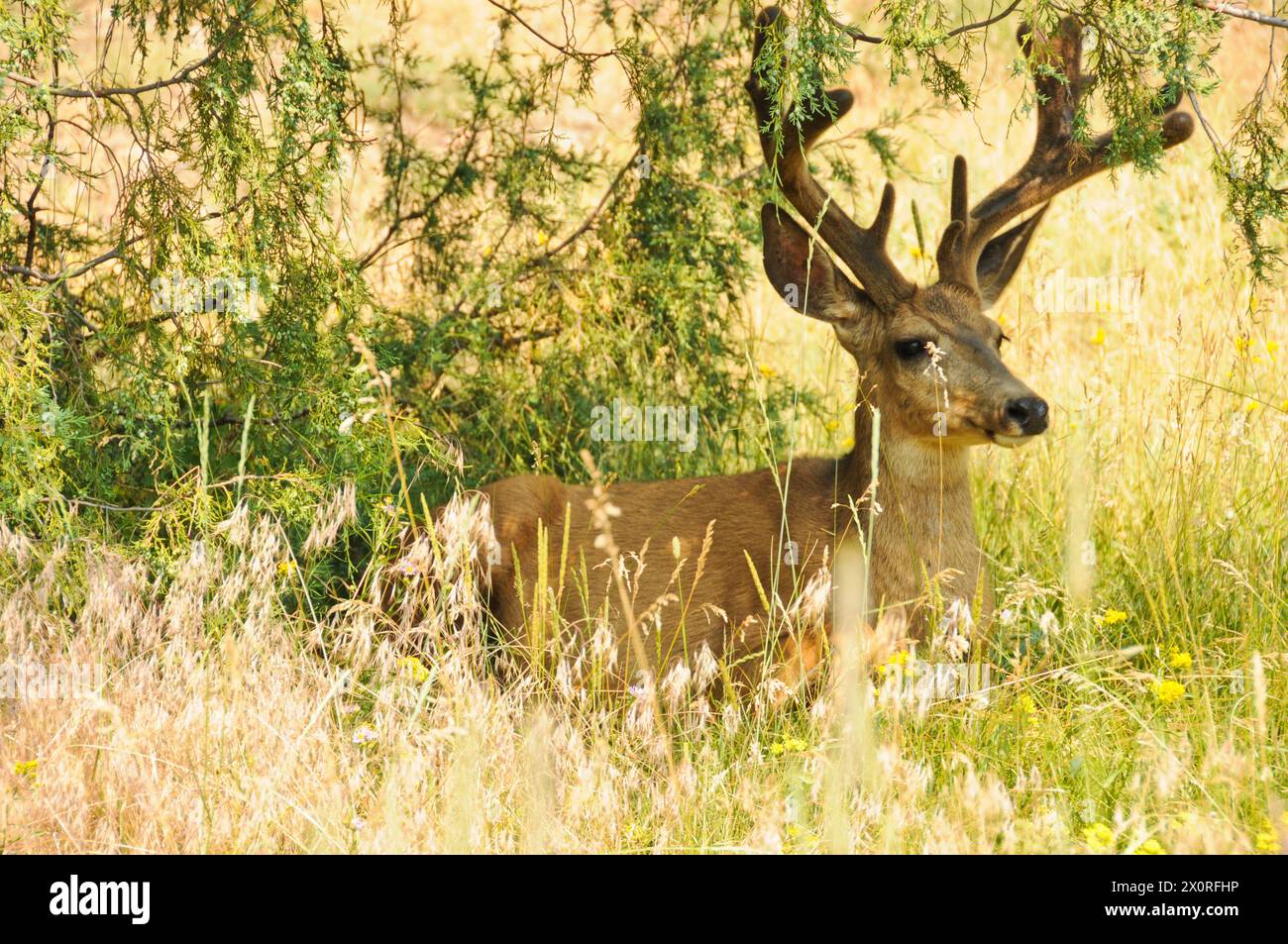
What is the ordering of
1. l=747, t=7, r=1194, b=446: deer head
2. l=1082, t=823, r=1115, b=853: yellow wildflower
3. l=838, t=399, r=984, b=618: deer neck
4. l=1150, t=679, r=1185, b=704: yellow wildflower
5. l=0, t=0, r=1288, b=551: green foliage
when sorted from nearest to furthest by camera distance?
l=1082, t=823, r=1115, b=853: yellow wildflower, l=1150, t=679, r=1185, b=704: yellow wildflower, l=0, t=0, r=1288, b=551: green foliage, l=747, t=7, r=1194, b=446: deer head, l=838, t=399, r=984, b=618: deer neck

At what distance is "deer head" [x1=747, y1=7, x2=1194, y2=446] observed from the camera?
Result: 15.9 ft

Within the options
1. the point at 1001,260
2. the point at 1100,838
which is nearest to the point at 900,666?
the point at 1100,838

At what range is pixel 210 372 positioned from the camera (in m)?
5.02

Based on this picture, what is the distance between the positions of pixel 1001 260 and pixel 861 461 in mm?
1115

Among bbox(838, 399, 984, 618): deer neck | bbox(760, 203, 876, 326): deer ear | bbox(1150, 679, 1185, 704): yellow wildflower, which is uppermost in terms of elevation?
bbox(760, 203, 876, 326): deer ear

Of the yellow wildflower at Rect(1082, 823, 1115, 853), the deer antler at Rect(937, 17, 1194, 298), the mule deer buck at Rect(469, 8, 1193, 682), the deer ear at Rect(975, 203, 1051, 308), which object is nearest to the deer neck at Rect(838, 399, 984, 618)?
the mule deer buck at Rect(469, 8, 1193, 682)

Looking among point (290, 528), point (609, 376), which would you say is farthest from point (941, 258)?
point (290, 528)

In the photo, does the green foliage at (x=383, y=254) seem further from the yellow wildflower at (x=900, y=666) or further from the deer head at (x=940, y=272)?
the yellow wildflower at (x=900, y=666)

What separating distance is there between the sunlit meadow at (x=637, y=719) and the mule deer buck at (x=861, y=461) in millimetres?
343

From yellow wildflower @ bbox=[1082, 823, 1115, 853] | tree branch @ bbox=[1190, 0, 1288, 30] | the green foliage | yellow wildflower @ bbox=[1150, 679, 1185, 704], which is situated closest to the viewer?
yellow wildflower @ bbox=[1082, 823, 1115, 853]

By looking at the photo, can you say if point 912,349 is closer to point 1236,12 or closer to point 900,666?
point 1236,12

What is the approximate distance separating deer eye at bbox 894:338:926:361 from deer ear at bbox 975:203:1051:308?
643mm

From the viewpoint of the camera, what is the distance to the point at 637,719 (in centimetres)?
403

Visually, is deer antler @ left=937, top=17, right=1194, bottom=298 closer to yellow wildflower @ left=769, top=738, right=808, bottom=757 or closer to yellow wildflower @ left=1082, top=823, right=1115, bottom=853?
yellow wildflower @ left=769, top=738, right=808, bottom=757
